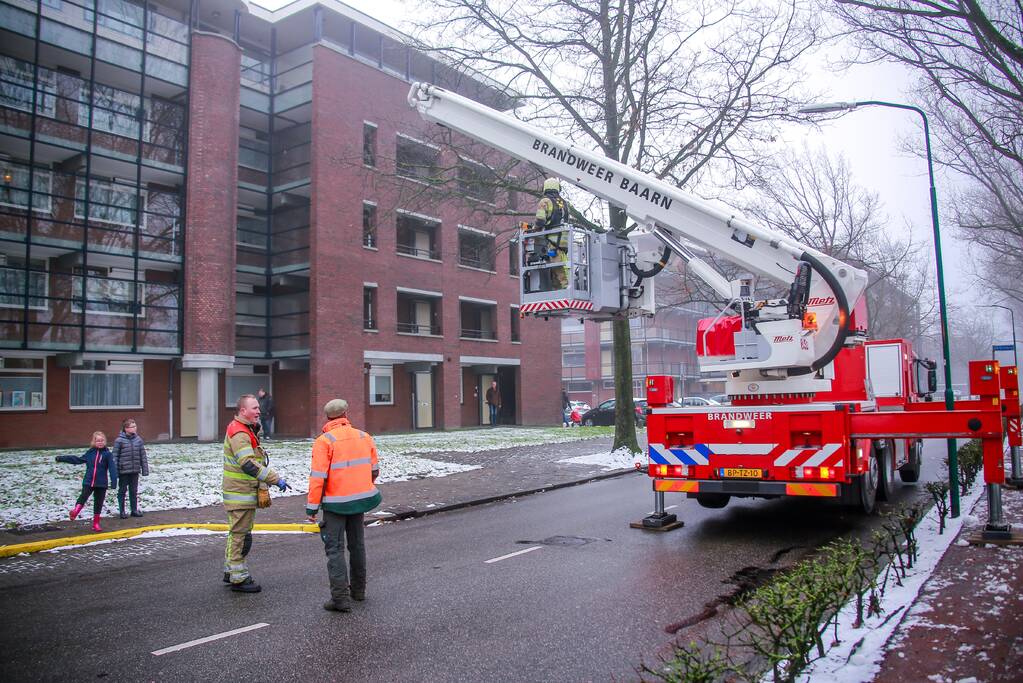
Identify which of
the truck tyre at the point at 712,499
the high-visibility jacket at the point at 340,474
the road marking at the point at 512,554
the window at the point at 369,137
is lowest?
the road marking at the point at 512,554

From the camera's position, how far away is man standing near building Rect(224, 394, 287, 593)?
6914 millimetres

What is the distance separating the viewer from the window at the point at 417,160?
18484 mm

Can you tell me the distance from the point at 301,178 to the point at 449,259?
24.0ft

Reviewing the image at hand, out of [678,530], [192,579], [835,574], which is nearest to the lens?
[835,574]


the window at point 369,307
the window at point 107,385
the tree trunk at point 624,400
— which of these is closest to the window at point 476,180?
the tree trunk at point 624,400

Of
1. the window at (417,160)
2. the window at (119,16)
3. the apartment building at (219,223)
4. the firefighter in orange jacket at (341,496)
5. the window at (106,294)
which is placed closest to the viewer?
the firefighter in orange jacket at (341,496)

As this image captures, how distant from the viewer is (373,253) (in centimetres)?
2950

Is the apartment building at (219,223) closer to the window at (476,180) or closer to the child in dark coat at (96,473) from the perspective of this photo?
the window at (476,180)

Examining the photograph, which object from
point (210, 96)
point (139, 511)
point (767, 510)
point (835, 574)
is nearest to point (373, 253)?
point (210, 96)

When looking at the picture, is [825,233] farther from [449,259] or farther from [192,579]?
[192,579]

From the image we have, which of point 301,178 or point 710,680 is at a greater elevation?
point 301,178

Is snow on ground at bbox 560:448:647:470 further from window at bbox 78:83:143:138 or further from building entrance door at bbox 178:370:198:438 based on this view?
window at bbox 78:83:143:138

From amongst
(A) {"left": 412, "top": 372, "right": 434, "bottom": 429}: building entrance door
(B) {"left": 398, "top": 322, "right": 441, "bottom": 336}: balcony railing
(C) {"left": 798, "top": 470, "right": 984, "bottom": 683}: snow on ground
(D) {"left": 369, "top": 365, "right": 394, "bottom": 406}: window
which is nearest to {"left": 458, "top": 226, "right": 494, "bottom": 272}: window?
(B) {"left": 398, "top": 322, "right": 441, "bottom": 336}: balcony railing

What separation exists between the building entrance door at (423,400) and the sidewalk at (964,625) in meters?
26.5
